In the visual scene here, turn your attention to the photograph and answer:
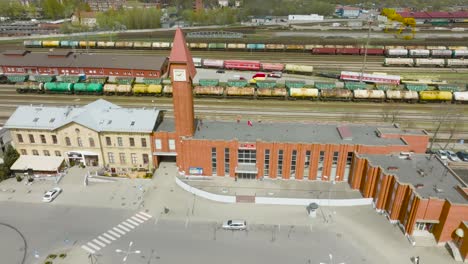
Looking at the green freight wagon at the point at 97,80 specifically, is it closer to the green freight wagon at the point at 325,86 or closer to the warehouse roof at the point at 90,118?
the warehouse roof at the point at 90,118

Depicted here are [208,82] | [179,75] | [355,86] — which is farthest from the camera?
[208,82]

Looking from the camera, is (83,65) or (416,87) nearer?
(416,87)

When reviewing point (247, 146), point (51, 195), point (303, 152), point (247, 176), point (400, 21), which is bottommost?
point (51, 195)

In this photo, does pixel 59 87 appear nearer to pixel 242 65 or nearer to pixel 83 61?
pixel 83 61

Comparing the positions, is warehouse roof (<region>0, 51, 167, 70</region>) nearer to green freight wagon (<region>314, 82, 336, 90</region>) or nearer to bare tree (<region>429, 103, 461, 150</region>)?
green freight wagon (<region>314, 82, 336, 90</region>)

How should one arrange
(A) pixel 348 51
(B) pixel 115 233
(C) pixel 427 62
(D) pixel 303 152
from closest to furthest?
(B) pixel 115 233, (D) pixel 303 152, (C) pixel 427 62, (A) pixel 348 51

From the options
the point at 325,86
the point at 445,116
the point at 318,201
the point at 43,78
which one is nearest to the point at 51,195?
the point at 318,201

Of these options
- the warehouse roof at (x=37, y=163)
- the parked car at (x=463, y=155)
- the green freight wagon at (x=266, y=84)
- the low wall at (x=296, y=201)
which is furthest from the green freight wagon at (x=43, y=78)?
the parked car at (x=463, y=155)

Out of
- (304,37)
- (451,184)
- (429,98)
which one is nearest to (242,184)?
(451,184)
